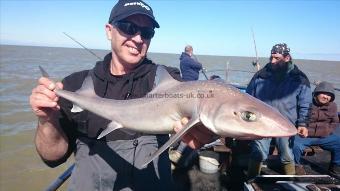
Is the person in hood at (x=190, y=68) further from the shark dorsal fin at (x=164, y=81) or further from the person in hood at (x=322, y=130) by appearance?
the shark dorsal fin at (x=164, y=81)

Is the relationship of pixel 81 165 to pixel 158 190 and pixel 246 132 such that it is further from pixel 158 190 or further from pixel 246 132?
pixel 246 132

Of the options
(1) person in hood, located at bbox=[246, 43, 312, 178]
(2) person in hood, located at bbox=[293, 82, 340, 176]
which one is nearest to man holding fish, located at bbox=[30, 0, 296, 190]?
(1) person in hood, located at bbox=[246, 43, 312, 178]

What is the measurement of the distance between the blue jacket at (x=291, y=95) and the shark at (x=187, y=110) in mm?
4584

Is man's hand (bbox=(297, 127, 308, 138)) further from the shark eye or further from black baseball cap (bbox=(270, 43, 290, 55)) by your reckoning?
the shark eye

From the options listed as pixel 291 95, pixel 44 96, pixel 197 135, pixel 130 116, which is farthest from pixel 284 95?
pixel 44 96

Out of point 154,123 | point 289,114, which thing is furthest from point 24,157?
point 154,123

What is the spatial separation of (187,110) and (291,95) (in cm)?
490

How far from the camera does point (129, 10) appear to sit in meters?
3.70

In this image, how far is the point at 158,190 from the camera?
3434 millimetres

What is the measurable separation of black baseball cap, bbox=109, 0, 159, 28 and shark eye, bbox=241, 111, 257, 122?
1.77 metres

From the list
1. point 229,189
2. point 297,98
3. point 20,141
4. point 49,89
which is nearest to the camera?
point 49,89

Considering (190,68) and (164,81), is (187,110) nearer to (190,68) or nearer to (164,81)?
(164,81)

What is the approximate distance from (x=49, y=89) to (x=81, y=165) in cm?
92

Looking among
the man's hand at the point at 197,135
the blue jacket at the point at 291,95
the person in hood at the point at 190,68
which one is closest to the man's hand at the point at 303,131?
the blue jacket at the point at 291,95
